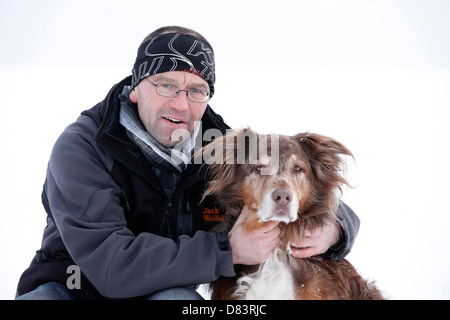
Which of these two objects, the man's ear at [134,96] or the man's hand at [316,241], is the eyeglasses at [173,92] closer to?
the man's ear at [134,96]

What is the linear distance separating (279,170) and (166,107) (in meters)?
0.90

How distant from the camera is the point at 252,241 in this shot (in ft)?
8.06

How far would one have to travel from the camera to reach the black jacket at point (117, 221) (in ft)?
7.21

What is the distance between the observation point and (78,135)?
2.60 metres

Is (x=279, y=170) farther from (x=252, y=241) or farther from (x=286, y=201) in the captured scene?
(x=252, y=241)

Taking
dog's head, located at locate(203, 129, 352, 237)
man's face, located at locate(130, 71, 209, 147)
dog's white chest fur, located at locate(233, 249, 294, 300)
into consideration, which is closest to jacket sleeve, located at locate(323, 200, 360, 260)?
dog's head, located at locate(203, 129, 352, 237)

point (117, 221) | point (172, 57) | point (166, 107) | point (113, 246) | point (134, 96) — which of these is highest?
point (172, 57)

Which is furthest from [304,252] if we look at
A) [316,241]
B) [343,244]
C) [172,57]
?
[172,57]

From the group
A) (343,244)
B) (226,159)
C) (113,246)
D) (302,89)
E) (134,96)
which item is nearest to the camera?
(113,246)

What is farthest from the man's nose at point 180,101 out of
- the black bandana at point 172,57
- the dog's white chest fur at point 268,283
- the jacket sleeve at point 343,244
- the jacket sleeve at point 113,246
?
the jacket sleeve at point 343,244

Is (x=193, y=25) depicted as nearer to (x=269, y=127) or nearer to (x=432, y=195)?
(x=269, y=127)

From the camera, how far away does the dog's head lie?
265 cm

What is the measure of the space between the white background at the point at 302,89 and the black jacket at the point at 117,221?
4.11 feet

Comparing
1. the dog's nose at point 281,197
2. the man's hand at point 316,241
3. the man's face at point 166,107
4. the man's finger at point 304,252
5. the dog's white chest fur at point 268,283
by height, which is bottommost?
the dog's white chest fur at point 268,283
